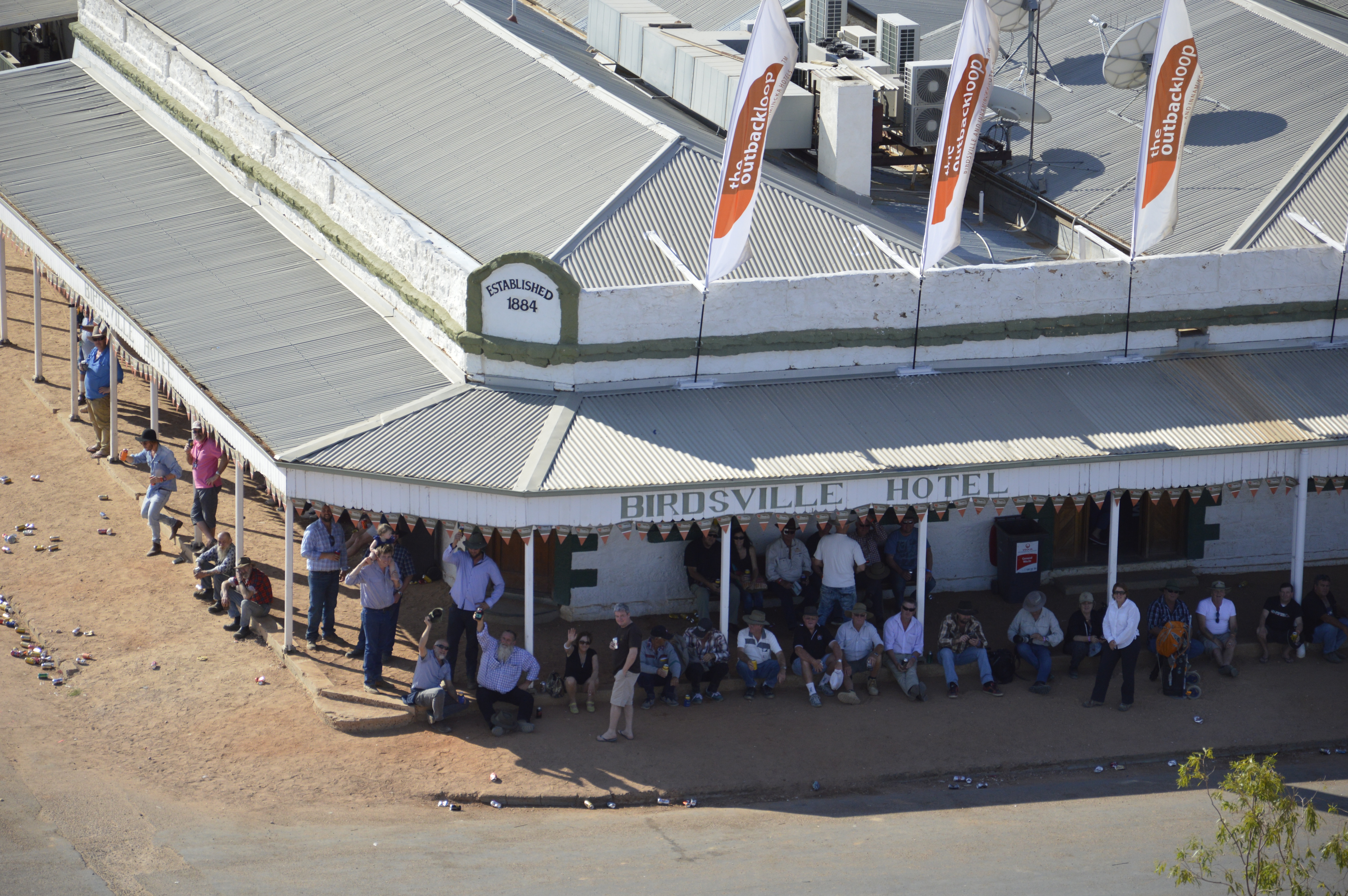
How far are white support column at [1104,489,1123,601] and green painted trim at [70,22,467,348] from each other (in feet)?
23.7

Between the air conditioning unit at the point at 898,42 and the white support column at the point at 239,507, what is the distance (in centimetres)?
1136

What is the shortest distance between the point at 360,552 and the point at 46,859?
696 centimetres

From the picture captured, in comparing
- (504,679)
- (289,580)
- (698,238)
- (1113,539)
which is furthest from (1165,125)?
(289,580)

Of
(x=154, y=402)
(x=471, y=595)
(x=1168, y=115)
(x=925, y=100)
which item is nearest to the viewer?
(x=471, y=595)

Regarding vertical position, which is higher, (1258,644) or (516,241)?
(516,241)

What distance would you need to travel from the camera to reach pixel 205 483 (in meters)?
22.1

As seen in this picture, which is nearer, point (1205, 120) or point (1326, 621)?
point (1326, 621)

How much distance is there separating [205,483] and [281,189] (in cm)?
476

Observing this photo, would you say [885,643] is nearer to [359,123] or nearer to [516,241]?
[516,241]

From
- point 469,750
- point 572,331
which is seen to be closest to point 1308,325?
point 572,331

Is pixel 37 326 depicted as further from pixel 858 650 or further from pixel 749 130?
pixel 858 650

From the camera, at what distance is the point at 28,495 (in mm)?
23953

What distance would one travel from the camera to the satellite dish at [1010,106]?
25484mm

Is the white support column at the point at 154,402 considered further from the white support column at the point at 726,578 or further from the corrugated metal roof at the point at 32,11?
the corrugated metal roof at the point at 32,11
